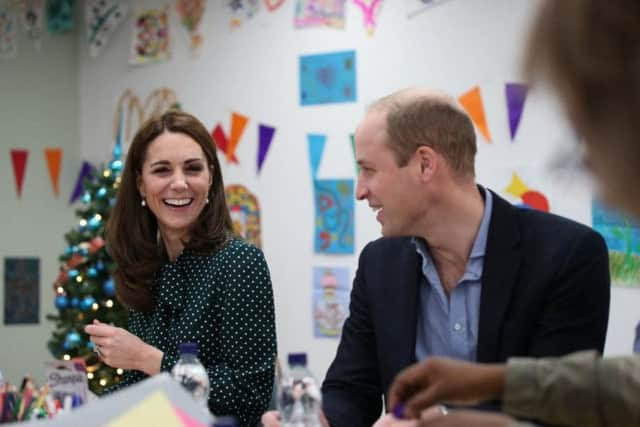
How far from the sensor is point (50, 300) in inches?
221

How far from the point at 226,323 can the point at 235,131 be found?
9.13ft

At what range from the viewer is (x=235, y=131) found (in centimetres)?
504

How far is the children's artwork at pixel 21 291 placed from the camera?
5.41 m

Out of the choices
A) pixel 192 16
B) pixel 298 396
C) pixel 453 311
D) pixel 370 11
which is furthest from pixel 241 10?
pixel 298 396

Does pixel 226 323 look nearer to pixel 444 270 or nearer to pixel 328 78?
pixel 444 270

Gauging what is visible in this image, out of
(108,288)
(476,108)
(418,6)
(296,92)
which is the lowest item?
(108,288)

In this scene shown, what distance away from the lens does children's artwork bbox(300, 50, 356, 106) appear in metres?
4.62

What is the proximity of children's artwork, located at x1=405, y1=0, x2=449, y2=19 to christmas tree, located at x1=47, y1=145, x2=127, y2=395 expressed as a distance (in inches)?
67.2

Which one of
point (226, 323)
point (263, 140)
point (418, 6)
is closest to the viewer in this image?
point (226, 323)

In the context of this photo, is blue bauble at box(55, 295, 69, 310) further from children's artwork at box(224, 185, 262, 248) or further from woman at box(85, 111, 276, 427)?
woman at box(85, 111, 276, 427)

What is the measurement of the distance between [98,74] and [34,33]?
461 mm

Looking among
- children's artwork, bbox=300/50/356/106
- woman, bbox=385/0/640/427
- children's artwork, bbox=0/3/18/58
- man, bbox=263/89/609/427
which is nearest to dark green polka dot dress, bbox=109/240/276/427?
man, bbox=263/89/609/427

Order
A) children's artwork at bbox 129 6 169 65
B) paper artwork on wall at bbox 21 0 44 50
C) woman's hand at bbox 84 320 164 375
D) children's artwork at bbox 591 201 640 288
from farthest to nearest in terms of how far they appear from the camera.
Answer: paper artwork on wall at bbox 21 0 44 50, children's artwork at bbox 129 6 169 65, children's artwork at bbox 591 201 640 288, woman's hand at bbox 84 320 164 375

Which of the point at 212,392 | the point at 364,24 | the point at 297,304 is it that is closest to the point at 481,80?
the point at 364,24
